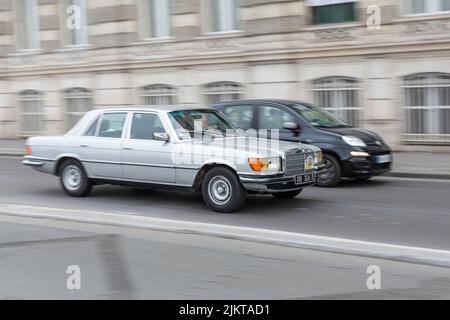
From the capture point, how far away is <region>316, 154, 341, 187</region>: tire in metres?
10.9

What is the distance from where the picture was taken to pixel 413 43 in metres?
15.4

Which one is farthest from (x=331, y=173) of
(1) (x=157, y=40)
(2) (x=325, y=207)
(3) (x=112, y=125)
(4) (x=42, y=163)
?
(1) (x=157, y=40)

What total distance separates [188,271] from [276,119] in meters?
6.19

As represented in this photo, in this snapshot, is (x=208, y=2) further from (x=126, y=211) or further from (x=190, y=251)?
(x=190, y=251)

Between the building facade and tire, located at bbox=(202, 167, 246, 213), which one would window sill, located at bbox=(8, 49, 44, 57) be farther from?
tire, located at bbox=(202, 167, 246, 213)

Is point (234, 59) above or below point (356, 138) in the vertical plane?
above

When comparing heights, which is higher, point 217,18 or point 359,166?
point 217,18

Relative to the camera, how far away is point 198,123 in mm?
9320

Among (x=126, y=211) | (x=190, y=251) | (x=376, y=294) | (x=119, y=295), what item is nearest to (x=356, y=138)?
(x=126, y=211)

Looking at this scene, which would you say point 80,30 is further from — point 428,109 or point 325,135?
point 325,135

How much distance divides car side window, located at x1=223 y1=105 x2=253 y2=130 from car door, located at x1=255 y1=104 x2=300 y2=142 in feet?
0.55

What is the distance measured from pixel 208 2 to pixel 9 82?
935 centimetres

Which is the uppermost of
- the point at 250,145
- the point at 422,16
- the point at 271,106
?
the point at 422,16

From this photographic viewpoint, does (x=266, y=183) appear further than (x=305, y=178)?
No
